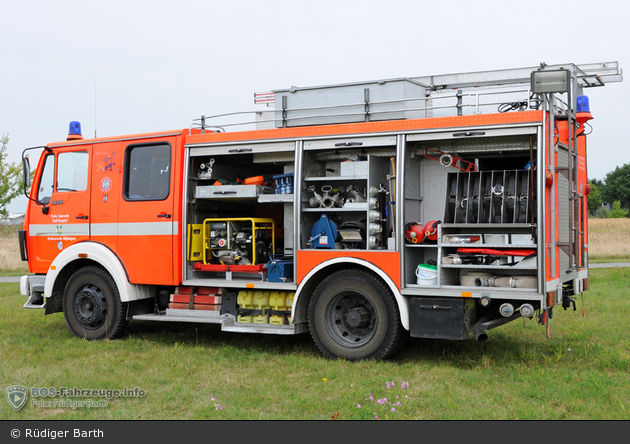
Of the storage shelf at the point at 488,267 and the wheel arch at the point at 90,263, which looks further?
the wheel arch at the point at 90,263

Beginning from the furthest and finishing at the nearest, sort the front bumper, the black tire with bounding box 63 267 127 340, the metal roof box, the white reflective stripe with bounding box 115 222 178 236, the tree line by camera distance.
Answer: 1. the tree line
2. the front bumper
3. the black tire with bounding box 63 267 127 340
4. the white reflective stripe with bounding box 115 222 178 236
5. the metal roof box

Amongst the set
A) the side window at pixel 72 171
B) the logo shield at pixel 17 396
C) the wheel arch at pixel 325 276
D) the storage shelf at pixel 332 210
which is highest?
the side window at pixel 72 171

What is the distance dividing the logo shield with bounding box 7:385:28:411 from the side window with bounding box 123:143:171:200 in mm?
3145

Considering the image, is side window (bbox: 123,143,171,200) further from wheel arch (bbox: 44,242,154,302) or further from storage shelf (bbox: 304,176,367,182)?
storage shelf (bbox: 304,176,367,182)

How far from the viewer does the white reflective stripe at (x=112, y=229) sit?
8.23 metres

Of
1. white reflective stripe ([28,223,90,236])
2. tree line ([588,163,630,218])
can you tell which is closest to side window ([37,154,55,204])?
→ white reflective stripe ([28,223,90,236])

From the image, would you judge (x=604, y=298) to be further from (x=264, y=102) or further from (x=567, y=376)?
(x=264, y=102)

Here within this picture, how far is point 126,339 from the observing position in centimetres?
864

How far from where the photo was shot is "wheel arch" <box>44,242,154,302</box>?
8406 mm

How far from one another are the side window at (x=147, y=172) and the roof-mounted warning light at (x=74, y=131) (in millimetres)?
1215

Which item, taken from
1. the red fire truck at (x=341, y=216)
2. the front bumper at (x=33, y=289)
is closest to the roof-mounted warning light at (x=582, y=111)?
the red fire truck at (x=341, y=216)

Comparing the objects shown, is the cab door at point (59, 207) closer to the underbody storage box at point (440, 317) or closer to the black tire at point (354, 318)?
the black tire at point (354, 318)
